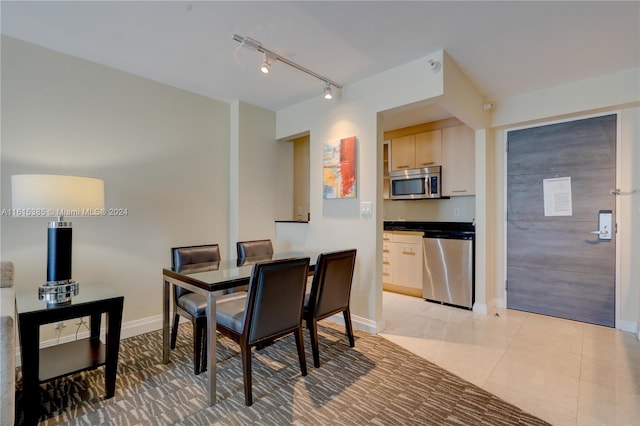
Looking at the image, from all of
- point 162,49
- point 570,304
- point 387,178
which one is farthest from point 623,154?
point 162,49

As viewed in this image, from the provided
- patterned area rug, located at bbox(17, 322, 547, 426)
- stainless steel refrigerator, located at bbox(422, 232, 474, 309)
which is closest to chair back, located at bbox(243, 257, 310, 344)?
patterned area rug, located at bbox(17, 322, 547, 426)

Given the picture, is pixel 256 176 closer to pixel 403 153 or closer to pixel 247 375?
pixel 403 153

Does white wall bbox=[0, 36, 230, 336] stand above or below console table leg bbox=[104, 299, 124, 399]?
above

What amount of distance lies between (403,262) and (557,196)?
1.89 m

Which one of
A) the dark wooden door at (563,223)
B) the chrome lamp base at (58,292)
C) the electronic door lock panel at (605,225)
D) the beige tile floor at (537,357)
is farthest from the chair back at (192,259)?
the electronic door lock panel at (605,225)

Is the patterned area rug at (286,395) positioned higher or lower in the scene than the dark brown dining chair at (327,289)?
lower

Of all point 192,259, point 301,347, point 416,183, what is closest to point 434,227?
point 416,183

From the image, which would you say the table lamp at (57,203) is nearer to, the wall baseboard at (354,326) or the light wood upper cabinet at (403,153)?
the wall baseboard at (354,326)

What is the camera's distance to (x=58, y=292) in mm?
1885

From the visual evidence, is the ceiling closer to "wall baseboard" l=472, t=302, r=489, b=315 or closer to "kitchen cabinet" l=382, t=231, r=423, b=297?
"kitchen cabinet" l=382, t=231, r=423, b=297

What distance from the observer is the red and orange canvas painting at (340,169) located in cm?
302

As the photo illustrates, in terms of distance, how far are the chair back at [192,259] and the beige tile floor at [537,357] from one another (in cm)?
173

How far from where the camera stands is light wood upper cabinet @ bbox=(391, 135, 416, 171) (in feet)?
14.5

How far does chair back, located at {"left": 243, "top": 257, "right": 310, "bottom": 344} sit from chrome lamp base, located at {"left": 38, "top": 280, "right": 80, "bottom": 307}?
1.13 m
